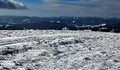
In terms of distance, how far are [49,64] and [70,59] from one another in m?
2.01

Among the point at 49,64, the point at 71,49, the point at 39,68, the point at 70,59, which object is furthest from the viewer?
the point at 71,49

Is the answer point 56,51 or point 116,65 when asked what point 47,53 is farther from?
point 116,65

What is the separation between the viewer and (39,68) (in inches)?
559

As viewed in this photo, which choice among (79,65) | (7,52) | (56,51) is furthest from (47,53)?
(79,65)

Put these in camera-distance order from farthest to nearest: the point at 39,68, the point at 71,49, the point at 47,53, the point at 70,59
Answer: the point at 71,49 < the point at 47,53 < the point at 70,59 < the point at 39,68

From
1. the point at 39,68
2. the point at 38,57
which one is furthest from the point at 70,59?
the point at 39,68

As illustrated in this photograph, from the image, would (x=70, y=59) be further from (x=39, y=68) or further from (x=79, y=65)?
(x=39, y=68)

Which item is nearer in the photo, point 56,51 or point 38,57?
point 38,57

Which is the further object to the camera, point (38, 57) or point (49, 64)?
point (38, 57)

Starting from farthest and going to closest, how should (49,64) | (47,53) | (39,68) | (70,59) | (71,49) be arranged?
(71,49) < (47,53) < (70,59) < (49,64) < (39,68)

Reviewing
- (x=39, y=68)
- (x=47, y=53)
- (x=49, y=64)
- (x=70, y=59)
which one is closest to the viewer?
(x=39, y=68)

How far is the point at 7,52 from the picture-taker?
17.7 metres

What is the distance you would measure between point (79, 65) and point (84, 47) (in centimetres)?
643

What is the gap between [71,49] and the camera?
67.0 ft
